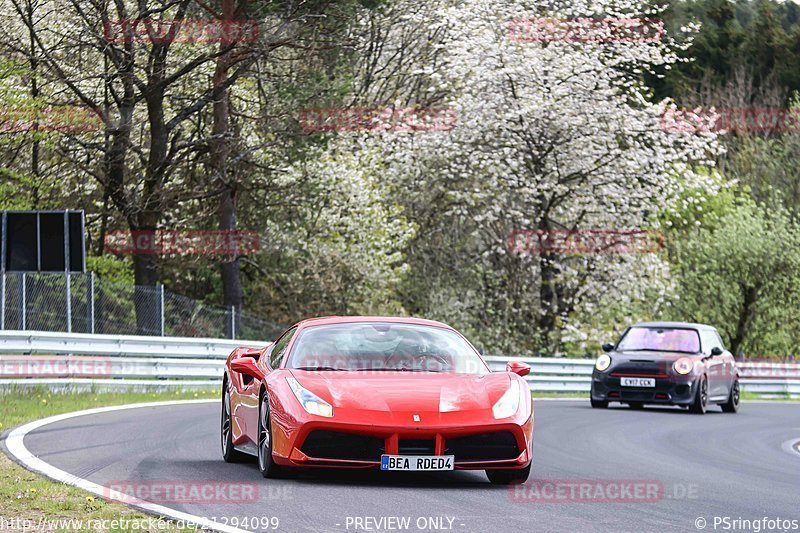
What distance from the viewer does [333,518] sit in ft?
25.4

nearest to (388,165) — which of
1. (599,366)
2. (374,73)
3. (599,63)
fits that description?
(374,73)

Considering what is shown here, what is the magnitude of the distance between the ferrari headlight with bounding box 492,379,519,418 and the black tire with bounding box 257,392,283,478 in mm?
1533

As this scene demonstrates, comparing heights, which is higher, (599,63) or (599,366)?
(599,63)

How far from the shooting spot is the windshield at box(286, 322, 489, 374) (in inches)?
407

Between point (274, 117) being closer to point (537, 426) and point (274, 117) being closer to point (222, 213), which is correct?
Answer: point (222, 213)

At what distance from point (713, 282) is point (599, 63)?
7.64 metres

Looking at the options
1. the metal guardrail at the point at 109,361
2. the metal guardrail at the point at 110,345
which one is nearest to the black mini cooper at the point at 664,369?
the metal guardrail at the point at 109,361

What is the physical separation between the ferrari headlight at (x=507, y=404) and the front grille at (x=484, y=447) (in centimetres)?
14

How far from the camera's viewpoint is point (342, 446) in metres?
9.40

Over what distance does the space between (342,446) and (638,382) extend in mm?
13527

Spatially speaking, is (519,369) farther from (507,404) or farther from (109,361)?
(109,361)

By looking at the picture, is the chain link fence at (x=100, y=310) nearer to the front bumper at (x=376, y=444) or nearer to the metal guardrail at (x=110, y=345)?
the metal guardrail at (x=110, y=345)

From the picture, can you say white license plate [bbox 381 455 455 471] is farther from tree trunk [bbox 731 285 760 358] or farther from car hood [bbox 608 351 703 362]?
tree trunk [bbox 731 285 760 358]

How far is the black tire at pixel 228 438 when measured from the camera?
36.7 ft
